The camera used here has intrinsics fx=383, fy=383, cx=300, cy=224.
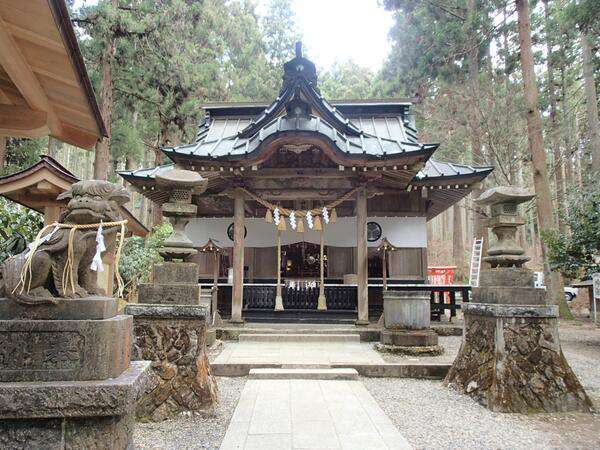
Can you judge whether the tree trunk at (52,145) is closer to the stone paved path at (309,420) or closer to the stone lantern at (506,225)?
the stone paved path at (309,420)

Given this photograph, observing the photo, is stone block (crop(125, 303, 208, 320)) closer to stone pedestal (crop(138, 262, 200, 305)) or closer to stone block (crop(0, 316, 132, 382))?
stone pedestal (crop(138, 262, 200, 305))

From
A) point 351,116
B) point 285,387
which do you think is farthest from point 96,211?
point 351,116

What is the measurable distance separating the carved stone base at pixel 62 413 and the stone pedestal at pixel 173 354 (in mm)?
2110

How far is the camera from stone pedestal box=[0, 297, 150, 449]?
2105 millimetres

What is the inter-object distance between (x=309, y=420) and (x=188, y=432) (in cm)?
124

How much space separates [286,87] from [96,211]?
8.57 meters

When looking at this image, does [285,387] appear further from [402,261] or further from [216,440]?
[402,261]

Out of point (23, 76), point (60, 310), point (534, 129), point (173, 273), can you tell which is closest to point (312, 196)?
point (173, 273)

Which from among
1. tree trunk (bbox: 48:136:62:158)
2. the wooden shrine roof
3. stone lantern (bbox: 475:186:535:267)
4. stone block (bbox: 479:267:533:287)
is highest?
tree trunk (bbox: 48:136:62:158)

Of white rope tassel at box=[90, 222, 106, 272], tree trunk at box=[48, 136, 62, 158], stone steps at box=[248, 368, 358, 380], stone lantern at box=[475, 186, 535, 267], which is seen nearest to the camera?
white rope tassel at box=[90, 222, 106, 272]

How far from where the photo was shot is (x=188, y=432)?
385cm

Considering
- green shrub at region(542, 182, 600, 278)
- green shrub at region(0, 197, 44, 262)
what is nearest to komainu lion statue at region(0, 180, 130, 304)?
green shrub at region(0, 197, 44, 262)

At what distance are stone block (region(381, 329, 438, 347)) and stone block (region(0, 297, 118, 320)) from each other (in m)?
6.29

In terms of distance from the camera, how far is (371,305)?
10.5m
